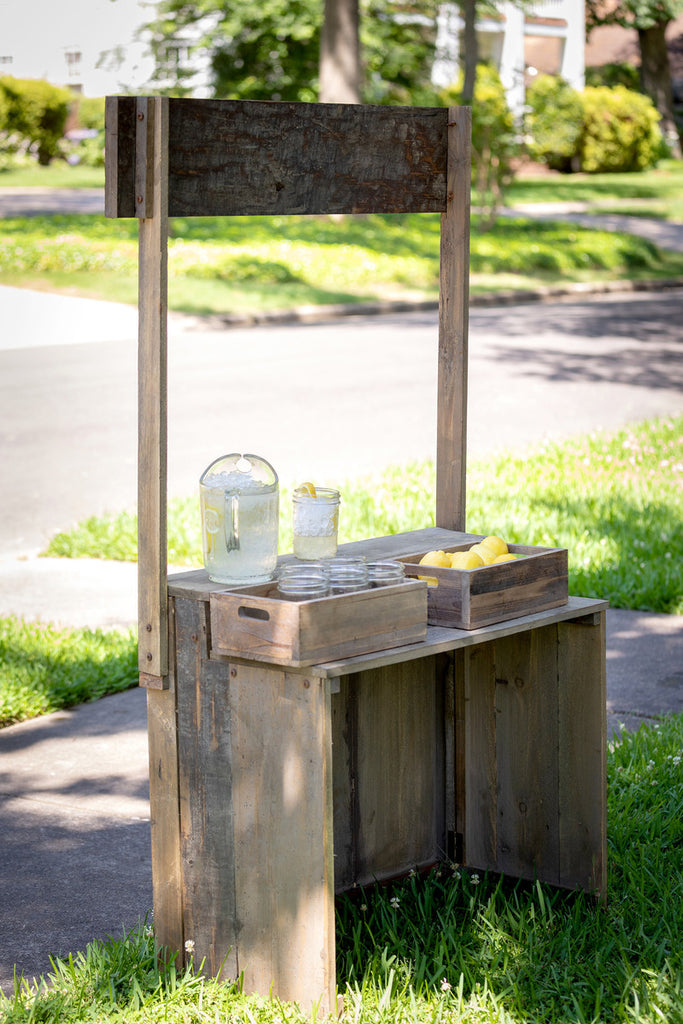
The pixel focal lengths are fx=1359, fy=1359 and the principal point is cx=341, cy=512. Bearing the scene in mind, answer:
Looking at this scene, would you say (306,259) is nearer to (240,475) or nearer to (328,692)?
(240,475)

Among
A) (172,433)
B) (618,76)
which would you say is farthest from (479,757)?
(618,76)

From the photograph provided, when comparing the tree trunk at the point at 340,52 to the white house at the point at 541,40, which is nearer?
the tree trunk at the point at 340,52

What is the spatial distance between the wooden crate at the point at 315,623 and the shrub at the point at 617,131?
41.4 meters

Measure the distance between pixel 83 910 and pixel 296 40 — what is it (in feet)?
112

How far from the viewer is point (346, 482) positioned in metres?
8.29

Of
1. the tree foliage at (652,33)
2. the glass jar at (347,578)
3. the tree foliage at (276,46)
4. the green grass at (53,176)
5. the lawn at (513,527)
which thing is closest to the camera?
the glass jar at (347,578)

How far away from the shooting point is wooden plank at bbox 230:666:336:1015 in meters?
2.83

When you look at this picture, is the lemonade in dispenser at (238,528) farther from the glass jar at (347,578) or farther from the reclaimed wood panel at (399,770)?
the reclaimed wood panel at (399,770)

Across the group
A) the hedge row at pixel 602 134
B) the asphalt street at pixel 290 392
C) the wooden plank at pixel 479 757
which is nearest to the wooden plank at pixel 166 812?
the wooden plank at pixel 479 757

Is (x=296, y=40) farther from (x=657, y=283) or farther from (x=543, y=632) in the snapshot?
(x=543, y=632)

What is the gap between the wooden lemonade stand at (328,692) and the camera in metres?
2.89

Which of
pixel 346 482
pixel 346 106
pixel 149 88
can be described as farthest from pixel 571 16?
pixel 346 106

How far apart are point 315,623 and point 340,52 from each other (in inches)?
942

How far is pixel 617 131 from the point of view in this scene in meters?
43.3
